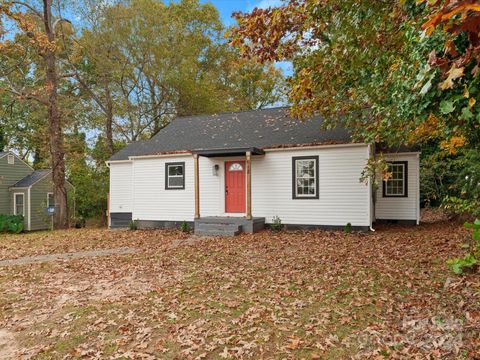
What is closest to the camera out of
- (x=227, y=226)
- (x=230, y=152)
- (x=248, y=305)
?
(x=248, y=305)

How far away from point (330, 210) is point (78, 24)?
17.5 metres

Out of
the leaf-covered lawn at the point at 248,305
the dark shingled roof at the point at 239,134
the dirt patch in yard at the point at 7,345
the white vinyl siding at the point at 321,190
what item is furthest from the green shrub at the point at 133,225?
the dirt patch in yard at the point at 7,345

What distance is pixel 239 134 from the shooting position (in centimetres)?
1449

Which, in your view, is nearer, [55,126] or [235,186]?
[235,186]

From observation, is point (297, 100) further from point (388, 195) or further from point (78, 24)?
point (78, 24)

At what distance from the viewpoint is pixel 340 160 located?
464 inches

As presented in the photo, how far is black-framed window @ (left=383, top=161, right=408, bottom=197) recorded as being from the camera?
13.2 m

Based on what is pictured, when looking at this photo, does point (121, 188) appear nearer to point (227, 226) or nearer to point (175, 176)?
point (175, 176)

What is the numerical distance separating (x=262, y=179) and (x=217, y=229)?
256 cm

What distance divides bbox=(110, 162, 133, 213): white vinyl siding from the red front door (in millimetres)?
5310

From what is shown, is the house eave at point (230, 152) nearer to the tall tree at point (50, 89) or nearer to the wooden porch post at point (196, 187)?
the wooden porch post at point (196, 187)

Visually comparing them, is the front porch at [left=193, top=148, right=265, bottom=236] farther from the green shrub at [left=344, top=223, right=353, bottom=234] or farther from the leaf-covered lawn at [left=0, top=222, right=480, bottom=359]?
the leaf-covered lawn at [left=0, top=222, right=480, bottom=359]

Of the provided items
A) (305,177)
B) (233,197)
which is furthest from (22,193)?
(305,177)

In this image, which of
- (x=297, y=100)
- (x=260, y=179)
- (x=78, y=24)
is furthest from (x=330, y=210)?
(x=78, y=24)
